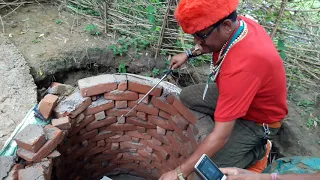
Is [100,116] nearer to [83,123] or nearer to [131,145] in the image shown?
[83,123]

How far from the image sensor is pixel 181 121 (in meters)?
2.42

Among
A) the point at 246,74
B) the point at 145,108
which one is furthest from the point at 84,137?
the point at 246,74

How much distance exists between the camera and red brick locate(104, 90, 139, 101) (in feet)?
8.00

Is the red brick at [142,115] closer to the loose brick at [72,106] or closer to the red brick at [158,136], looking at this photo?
the red brick at [158,136]

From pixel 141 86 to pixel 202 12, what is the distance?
3.53 ft

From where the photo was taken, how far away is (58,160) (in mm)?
2316

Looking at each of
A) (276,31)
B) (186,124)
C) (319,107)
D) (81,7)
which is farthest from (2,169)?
(319,107)

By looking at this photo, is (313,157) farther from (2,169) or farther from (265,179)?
(2,169)

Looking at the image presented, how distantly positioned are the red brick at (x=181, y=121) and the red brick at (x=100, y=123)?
1.93 feet

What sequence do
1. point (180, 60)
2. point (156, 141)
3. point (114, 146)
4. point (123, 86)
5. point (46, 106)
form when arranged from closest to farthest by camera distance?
1. point (46, 106)
2. point (180, 60)
3. point (123, 86)
4. point (156, 141)
5. point (114, 146)

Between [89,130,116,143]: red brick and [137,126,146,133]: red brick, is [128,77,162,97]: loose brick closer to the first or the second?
[137,126,146,133]: red brick

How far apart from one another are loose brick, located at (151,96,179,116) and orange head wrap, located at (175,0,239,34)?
105 centimetres

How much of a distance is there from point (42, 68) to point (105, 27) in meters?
0.80

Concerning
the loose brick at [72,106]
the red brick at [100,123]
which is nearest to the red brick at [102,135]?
the red brick at [100,123]
